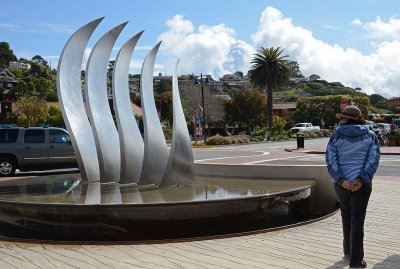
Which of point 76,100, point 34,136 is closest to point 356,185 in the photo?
point 76,100

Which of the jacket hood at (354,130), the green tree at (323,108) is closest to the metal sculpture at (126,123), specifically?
the jacket hood at (354,130)

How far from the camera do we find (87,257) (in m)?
5.87

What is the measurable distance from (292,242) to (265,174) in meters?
4.96

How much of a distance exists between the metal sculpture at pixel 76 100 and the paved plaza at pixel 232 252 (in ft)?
12.4

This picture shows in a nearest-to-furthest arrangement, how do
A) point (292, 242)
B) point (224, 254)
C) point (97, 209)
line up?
point (224, 254) < point (292, 242) < point (97, 209)

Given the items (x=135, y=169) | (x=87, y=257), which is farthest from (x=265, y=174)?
(x=87, y=257)

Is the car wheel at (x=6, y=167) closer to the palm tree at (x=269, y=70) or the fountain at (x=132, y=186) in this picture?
the fountain at (x=132, y=186)

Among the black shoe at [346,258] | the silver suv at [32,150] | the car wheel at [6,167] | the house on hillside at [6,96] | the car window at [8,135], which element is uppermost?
the house on hillside at [6,96]

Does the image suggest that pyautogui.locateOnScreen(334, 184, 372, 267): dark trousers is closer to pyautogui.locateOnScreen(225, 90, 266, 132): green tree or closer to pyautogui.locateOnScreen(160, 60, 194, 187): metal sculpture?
pyautogui.locateOnScreen(160, 60, 194, 187): metal sculpture

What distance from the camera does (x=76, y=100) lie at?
34.8ft

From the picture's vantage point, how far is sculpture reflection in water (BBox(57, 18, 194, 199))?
9.74 m

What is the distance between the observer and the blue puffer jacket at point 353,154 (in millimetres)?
5016

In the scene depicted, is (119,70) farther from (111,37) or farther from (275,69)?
(275,69)

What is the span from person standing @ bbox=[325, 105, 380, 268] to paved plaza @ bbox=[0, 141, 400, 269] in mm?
337
